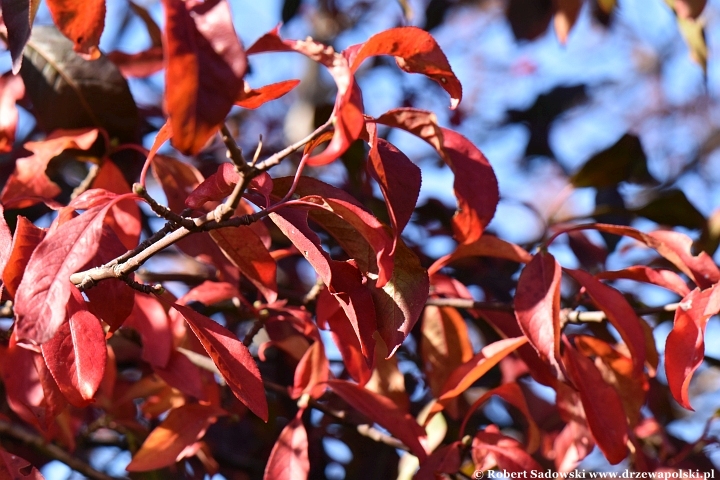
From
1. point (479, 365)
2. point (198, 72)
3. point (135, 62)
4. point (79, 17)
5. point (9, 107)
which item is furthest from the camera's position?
point (135, 62)

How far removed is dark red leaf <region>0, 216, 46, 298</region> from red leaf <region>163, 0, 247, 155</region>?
11.5 inches

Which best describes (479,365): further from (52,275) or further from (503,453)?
(52,275)

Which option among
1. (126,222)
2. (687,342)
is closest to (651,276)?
(687,342)

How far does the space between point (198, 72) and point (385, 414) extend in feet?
2.07

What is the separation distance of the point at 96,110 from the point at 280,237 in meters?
0.55

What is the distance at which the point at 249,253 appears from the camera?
84 centimetres

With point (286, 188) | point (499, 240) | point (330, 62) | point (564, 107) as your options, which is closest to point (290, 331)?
point (499, 240)

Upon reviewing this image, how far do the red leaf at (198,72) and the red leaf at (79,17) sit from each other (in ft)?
0.47

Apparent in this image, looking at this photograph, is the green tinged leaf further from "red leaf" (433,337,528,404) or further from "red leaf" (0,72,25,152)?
"red leaf" (433,337,528,404)

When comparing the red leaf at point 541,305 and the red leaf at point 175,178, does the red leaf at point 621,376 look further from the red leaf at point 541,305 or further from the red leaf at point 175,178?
the red leaf at point 175,178

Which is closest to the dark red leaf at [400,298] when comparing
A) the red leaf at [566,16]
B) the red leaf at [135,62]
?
the red leaf at [135,62]

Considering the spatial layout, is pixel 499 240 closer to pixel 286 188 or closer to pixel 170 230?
pixel 286 188

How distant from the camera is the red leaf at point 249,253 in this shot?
2.71 feet

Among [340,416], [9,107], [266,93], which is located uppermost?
[266,93]
